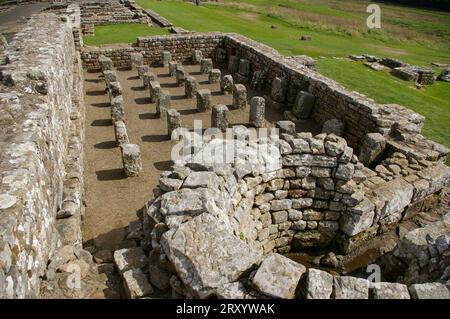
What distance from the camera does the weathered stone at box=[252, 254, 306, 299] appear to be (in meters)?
3.81

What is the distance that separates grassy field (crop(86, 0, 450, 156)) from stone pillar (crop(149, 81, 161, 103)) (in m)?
8.31

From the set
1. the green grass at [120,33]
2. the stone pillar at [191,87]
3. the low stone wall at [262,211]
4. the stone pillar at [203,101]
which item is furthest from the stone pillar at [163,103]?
the green grass at [120,33]

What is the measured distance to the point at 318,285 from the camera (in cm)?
386

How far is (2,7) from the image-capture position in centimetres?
3791

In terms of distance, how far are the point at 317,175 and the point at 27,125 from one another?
4.97m

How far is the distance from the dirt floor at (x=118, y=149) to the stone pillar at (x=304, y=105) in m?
0.46

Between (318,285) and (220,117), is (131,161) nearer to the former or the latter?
(220,117)

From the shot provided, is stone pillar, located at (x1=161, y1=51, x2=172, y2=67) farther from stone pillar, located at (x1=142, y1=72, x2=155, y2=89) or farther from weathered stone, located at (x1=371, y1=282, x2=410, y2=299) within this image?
weathered stone, located at (x1=371, y1=282, x2=410, y2=299)

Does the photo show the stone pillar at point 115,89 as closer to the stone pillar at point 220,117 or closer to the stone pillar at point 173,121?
the stone pillar at point 173,121

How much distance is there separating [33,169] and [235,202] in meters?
2.88

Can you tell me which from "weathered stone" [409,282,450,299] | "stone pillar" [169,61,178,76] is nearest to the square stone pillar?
"stone pillar" [169,61,178,76]

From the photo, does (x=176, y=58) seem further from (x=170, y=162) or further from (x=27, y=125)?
(x=27, y=125)

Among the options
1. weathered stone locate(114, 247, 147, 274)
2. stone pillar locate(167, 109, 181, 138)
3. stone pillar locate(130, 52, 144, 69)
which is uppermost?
stone pillar locate(130, 52, 144, 69)
